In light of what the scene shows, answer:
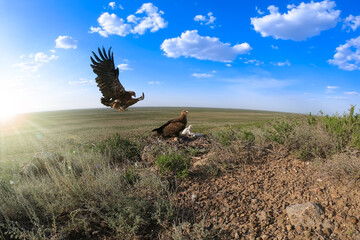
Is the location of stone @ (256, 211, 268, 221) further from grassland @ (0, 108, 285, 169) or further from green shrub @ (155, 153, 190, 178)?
grassland @ (0, 108, 285, 169)

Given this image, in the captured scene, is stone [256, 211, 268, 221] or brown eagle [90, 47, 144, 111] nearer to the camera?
stone [256, 211, 268, 221]

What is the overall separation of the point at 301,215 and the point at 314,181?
1082 millimetres

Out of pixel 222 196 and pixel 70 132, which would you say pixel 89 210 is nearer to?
pixel 222 196

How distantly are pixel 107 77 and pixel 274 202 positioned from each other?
4411 millimetres

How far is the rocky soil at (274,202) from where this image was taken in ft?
8.98

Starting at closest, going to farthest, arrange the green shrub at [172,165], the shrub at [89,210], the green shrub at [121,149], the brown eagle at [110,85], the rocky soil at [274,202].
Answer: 1. the rocky soil at [274,202]
2. the shrub at [89,210]
3. the green shrub at [172,165]
4. the brown eagle at [110,85]
5. the green shrub at [121,149]

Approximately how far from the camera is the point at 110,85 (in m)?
4.86

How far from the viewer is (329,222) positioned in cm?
276

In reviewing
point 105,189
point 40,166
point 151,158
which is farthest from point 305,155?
point 40,166

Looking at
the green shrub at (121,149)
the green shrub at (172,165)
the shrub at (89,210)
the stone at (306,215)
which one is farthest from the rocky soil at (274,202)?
the green shrub at (121,149)

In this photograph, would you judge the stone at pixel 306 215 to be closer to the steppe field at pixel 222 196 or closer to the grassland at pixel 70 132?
the steppe field at pixel 222 196

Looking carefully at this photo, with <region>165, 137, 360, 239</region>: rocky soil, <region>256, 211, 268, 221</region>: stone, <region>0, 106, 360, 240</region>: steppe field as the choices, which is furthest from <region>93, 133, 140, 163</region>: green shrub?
<region>256, 211, 268, 221</region>: stone

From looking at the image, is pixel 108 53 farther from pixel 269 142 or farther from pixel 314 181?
pixel 314 181

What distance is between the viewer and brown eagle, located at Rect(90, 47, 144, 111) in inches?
189
